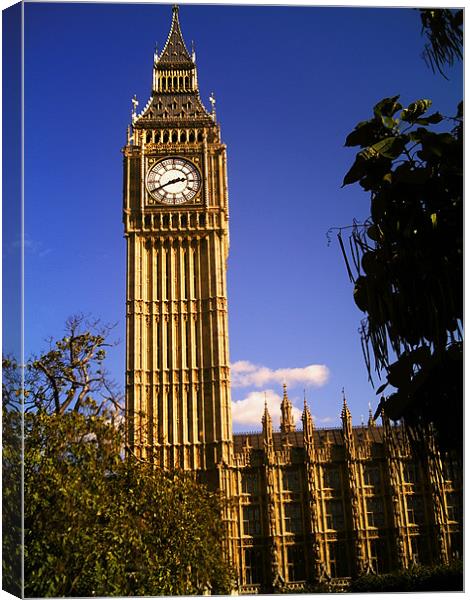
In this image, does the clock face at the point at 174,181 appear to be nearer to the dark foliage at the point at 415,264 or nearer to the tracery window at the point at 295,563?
the tracery window at the point at 295,563

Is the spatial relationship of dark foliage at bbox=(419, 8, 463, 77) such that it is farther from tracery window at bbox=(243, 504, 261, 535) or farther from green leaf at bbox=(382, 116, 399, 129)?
tracery window at bbox=(243, 504, 261, 535)

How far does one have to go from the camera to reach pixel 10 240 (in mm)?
7836

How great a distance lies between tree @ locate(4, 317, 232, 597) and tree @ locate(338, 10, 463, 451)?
3925mm

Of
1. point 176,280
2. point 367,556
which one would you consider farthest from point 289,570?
point 176,280

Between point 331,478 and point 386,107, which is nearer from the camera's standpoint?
point 386,107

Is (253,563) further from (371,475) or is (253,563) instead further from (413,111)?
(413,111)

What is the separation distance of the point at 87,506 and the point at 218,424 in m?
19.9

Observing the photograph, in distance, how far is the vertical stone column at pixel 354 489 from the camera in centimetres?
2759

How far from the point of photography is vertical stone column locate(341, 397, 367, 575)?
2759 centimetres

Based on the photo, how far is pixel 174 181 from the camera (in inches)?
1266

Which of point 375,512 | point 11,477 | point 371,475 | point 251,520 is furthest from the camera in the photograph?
point 371,475

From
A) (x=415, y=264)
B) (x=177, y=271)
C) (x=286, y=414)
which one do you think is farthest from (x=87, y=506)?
(x=286, y=414)

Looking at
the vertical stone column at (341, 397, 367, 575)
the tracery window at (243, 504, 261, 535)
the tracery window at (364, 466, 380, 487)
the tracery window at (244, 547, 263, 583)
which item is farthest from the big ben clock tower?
the tracery window at (364, 466, 380, 487)

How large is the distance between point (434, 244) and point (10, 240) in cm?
419
